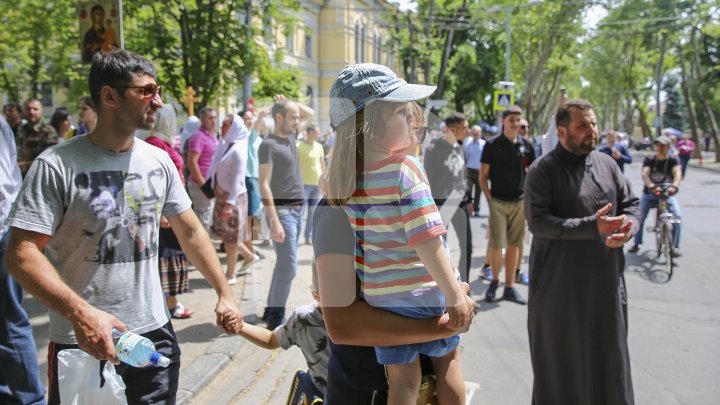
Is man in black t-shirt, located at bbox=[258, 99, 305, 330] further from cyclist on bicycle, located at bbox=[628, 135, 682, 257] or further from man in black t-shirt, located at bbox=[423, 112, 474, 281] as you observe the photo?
cyclist on bicycle, located at bbox=[628, 135, 682, 257]

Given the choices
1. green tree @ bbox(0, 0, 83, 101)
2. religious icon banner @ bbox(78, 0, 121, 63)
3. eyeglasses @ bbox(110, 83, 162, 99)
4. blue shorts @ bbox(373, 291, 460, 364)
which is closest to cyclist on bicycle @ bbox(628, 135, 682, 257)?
religious icon banner @ bbox(78, 0, 121, 63)

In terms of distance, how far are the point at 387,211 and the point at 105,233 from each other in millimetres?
1164

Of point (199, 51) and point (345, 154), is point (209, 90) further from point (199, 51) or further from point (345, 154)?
point (345, 154)

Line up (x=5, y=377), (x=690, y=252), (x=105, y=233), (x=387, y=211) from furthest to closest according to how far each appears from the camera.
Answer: (x=690, y=252) → (x=5, y=377) → (x=105, y=233) → (x=387, y=211)

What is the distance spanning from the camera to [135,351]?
7.02 feet

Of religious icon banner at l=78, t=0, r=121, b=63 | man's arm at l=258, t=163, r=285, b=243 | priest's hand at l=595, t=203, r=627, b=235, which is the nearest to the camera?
priest's hand at l=595, t=203, r=627, b=235

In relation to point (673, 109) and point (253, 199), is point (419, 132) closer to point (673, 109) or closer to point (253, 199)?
point (253, 199)

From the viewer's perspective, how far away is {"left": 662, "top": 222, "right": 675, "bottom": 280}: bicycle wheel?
7.35 meters

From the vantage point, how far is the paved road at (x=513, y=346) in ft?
13.2

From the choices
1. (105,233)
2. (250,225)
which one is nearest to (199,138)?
(250,225)

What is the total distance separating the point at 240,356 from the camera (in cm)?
468

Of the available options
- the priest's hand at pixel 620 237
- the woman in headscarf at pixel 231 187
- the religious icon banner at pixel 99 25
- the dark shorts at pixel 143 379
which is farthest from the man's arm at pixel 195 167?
the priest's hand at pixel 620 237

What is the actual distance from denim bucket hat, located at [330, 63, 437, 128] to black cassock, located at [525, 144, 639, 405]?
1672 mm

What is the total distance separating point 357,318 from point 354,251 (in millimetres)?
231
